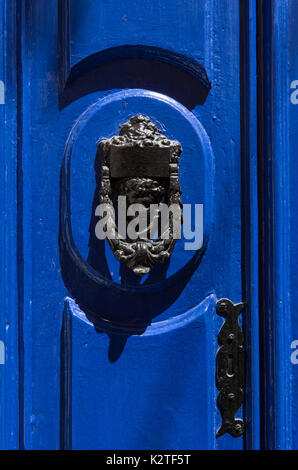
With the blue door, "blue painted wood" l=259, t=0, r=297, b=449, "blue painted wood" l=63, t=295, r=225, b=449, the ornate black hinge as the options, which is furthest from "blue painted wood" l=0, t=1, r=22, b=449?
"blue painted wood" l=259, t=0, r=297, b=449

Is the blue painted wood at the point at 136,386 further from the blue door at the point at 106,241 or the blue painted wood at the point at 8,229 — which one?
the blue painted wood at the point at 8,229

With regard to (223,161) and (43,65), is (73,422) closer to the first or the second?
(223,161)

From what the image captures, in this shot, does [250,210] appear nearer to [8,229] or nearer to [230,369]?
[230,369]

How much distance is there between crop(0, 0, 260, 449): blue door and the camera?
1.06 meters

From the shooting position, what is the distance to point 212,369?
3.61 feet

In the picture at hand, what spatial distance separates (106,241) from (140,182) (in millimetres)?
154

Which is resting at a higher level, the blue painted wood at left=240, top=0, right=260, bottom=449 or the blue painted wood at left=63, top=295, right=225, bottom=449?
the blue painted wood at left=240, top=0, right=260, bottom=449

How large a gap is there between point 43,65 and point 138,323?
2.00 feet

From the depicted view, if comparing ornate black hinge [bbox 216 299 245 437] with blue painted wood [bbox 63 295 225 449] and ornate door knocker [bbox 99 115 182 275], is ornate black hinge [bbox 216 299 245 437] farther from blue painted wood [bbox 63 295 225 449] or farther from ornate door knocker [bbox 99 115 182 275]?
ornate door knocker [bbox 99 115 182 275]

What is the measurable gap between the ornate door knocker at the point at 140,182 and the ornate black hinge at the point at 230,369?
0.21m

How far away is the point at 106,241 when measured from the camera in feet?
3.54

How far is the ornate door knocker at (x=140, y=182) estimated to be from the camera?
103 centimetres

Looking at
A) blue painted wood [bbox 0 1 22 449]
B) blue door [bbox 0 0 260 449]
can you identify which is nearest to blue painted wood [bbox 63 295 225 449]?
blue door [bbox 0 0 260 449]

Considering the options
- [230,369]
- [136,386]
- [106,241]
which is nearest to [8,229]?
[106,241]
